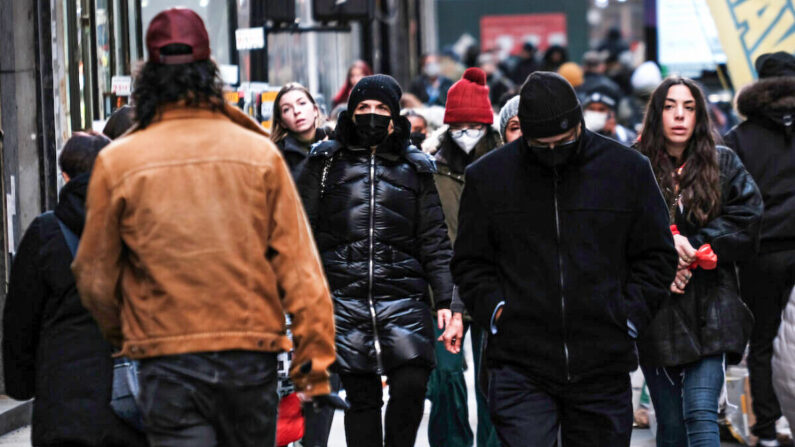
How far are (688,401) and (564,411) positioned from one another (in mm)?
1079

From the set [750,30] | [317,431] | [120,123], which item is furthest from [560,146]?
[750,30]

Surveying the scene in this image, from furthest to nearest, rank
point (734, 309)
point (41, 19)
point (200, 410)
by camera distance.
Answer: point (41, 19) < point (734, 309) < point (200, 410)

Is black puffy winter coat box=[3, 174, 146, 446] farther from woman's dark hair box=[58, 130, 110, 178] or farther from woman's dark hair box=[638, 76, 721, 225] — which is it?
woman's dark hair box=[638, 76, 721, 225]

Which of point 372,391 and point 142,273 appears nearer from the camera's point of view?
point 142,273

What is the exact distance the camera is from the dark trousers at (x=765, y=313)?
7.64m

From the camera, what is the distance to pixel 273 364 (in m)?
4.33

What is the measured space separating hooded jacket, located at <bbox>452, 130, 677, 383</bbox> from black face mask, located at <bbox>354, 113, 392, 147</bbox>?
126 cm

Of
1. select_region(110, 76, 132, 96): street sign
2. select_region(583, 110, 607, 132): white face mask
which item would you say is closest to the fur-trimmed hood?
select_region(583, 110, 607, 132): white face mask

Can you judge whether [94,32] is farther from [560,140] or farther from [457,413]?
[560,140]

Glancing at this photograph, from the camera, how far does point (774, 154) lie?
7629 mm

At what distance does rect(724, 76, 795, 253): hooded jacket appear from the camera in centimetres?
759

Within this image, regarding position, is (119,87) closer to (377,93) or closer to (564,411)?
(377,93)

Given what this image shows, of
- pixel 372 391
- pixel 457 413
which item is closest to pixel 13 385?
pixel 372 391

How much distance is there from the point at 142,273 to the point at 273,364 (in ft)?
1.56
